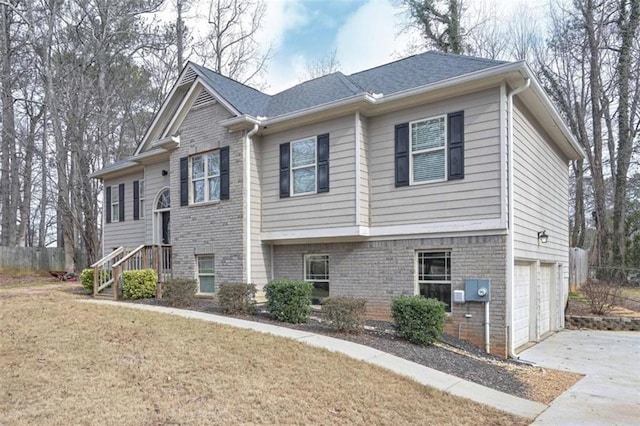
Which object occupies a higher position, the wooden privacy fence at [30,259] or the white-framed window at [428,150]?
the white-framed window at [428,150]

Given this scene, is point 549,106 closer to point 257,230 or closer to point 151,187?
point 257,230

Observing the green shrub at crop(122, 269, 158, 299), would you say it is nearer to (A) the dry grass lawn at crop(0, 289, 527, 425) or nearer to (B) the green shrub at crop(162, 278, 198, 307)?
(B) the green shrub at crop(162, 278, 198, 307)

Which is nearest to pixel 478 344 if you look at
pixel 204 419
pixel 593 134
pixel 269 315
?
pixel 269 315

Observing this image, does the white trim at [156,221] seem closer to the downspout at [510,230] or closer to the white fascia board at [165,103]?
the white fascia board at [165,103]

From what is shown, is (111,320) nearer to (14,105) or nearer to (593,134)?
(14,105)

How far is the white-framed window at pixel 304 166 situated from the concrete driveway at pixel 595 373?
6.02 meters

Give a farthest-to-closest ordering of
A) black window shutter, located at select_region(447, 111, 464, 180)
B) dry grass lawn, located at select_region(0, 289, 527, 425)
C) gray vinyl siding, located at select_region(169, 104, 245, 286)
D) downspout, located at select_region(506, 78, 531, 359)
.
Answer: gray vinyl siding, located at select_region(169, 104, 245, 286) → black window shutter, located at select_region(447, 111, 464, 180) → downspout, located at select_region(506, 78, 531, 359) → dry grass lawn, located at select_region(0, 289, 527, 425)

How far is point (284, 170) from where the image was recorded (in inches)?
454

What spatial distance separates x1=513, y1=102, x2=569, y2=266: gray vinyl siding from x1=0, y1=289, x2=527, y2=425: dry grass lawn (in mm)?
4858

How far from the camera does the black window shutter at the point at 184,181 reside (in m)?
13.0

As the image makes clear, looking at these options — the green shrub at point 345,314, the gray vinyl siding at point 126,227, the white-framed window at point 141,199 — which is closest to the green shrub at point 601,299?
the green shrub at point 345,314

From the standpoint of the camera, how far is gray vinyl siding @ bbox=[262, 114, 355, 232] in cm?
1030

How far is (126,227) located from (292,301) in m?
10.6

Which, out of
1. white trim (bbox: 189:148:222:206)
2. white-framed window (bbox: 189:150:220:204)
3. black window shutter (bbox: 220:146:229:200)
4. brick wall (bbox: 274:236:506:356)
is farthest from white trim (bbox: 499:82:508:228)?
white-framed window (bbox: 189:150:220:204)
